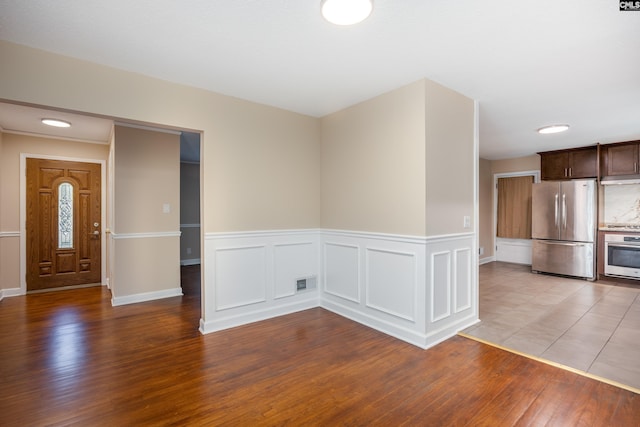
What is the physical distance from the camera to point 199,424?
182cm

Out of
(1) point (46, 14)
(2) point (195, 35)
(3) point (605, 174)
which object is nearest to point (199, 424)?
(2) point (195, 35)

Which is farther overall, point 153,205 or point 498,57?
point 153,205

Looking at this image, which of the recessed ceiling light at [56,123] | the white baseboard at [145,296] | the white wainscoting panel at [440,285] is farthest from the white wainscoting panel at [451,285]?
the recessed ceiling light at [56,123]

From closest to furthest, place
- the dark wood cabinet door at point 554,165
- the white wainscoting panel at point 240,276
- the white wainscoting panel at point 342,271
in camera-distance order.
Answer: the white wainscoting panel at point 240,276 → the white wainscoting panel at point 342,271 → the dark wood cabinet door at point 554,165

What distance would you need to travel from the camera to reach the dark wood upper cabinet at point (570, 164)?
18.4ft

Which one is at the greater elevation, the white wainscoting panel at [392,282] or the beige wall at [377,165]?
the beige wall at [377,165]

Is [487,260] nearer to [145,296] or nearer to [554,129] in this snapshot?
[554,129]

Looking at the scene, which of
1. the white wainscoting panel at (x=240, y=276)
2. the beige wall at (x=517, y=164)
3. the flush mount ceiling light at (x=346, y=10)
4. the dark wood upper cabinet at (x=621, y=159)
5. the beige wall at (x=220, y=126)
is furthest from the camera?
the beige wall at (x=517, y=164)

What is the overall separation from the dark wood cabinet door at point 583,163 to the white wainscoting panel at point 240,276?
235 inches

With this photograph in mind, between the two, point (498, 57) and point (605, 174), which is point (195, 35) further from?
point (605, 174)

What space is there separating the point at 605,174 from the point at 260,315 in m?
6.35

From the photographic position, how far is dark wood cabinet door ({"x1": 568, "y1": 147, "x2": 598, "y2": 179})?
5566 mm

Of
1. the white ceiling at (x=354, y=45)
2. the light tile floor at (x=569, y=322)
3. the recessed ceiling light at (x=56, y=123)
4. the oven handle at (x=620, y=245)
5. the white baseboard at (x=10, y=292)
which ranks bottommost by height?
the light tile floor at (x=569, y=322)

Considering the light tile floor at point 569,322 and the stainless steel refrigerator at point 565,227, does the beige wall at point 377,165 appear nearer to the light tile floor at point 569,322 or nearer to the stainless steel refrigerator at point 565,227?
the light tile floor at point 569,322
